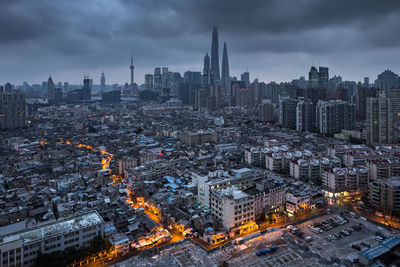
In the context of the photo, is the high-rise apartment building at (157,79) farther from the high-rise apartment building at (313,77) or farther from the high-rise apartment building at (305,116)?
the high-rise apartment building at (305,116)

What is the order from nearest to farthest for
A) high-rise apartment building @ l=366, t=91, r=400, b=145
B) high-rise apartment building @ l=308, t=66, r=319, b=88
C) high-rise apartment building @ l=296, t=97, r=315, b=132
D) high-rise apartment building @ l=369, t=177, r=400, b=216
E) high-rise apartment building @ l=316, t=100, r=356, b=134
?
high-rise apartment building @ l=369, t=177, r=400, b=216 → high-rise apartment building @ l=366, t=91, r=400, b=145 → high-rise apartment building @ l=316, t=100, r=356, b=134 → high-rise apartment building @ l=296, t=97, r=315, b=132 → high-rise apartment building @ l=308, t=66, r=319, b=88

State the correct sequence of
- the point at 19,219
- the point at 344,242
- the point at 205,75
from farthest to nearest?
the point at 205,75 → the point at 19,219 → the point at 344,242

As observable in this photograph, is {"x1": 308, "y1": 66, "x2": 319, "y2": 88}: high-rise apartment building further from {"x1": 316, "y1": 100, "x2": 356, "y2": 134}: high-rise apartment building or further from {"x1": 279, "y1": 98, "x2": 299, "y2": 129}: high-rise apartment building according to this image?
{"x1": 316, "y1": 100, "x2": 356, "y2": 134}: high-rise apartment building

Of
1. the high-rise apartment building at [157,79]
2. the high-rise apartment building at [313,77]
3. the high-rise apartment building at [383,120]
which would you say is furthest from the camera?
the high-rise apartment building at [157,79]

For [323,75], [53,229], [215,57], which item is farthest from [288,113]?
[215,57]

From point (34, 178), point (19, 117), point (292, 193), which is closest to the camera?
point (292, 193)

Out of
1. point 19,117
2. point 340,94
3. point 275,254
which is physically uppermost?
point 340,94

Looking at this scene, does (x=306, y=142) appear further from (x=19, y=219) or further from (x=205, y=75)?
(x=205, y=75)

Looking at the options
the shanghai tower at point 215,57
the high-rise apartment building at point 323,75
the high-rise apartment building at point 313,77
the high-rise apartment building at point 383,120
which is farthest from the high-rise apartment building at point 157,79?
the high-rise apartment building at point 383,120

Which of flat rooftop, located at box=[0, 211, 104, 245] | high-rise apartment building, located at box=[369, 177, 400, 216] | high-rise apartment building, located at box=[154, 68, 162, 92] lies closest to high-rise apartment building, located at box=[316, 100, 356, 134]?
high-rise apartment building, located at box=[369, 177, 400, 216]

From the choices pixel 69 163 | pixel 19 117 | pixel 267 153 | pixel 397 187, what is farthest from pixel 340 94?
pixel 19 117

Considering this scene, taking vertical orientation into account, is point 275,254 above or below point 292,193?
below
